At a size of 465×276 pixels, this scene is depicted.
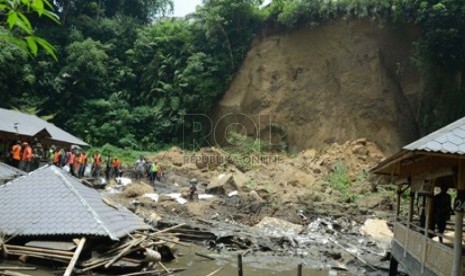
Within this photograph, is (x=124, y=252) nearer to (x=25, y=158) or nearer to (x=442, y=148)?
(x=442, y=148)

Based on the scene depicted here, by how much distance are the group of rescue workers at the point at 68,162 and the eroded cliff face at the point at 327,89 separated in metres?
11.6

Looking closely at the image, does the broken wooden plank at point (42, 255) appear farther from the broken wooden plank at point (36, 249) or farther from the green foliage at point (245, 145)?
the green foliage at point (245, 145)

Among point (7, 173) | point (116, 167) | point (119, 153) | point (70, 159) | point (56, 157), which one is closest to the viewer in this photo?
point (7, 173)

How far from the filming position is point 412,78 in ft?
115

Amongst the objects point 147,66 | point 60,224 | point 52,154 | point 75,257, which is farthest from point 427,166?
point 147,66

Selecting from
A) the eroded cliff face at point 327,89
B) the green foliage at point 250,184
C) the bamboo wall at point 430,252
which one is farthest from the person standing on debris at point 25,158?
the eroded cliff face at point 327,89

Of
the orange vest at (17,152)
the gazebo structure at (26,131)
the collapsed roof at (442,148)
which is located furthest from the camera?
the gazebo structure at (26,131)

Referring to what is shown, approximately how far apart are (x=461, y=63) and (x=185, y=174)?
70.8 ft

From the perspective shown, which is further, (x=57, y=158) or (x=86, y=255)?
(x=57, y=158)

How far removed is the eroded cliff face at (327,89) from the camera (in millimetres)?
34844

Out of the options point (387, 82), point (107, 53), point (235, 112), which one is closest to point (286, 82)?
point (235, 112)

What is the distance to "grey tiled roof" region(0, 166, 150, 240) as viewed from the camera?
1050cm

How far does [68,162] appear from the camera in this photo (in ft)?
76.8

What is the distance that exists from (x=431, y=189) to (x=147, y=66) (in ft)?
123
